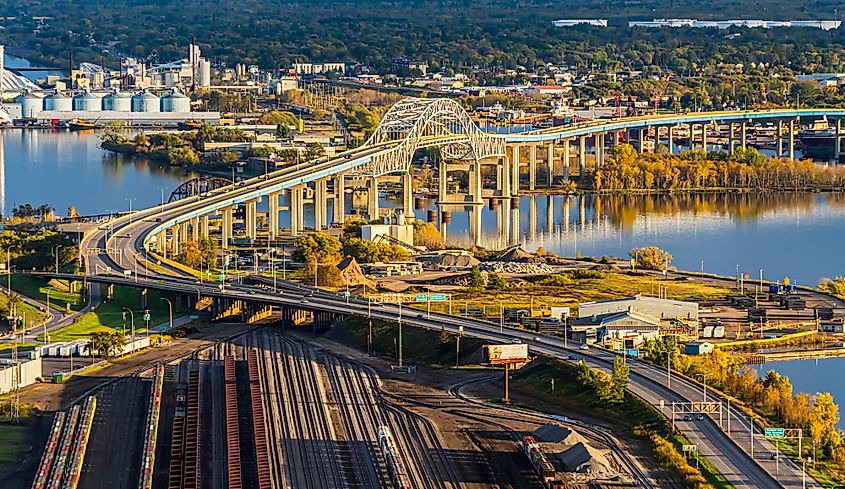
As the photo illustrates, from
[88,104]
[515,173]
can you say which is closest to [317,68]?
[88,104]

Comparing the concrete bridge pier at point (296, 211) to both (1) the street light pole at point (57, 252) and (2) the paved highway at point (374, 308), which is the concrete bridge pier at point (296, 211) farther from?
(1) the street light pole at point (57, 252)

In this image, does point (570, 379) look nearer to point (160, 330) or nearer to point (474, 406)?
point (474, 406)

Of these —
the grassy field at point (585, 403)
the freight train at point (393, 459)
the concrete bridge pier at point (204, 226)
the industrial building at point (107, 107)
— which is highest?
the industrial building at point (107, 107)

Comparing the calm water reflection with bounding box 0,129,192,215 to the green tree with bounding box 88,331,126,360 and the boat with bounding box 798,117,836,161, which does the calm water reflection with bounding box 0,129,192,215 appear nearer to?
the green tree with bounding box 88,331,126,360

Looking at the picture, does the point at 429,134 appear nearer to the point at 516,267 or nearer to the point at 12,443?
the point at 516,267

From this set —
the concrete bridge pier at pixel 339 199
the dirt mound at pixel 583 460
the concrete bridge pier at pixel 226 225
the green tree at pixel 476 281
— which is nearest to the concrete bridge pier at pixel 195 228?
the concrete bridge pier at pixel 226 225

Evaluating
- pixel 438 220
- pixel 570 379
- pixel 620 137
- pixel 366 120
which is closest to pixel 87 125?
pixel 366 120
